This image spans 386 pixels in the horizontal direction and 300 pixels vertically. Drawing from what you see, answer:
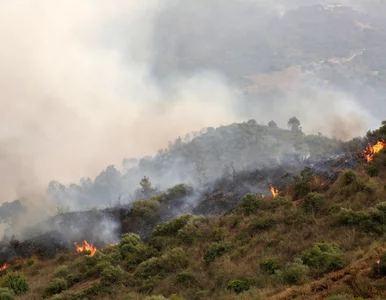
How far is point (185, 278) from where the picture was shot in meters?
24.0

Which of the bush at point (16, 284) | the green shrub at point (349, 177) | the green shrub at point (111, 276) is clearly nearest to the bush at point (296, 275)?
the green shrub at point (111, 276)

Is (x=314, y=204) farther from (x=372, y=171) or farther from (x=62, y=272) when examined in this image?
(x=62, y=272)

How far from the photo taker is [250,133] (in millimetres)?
118688

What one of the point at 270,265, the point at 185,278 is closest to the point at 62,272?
the point at 185,278

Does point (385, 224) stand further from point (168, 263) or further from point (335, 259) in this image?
point (168, 263)

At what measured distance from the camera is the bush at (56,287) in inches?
1096

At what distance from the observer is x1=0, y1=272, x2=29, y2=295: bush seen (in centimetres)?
2900

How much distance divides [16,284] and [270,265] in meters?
19.3

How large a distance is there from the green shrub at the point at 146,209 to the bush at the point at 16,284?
23.7 m

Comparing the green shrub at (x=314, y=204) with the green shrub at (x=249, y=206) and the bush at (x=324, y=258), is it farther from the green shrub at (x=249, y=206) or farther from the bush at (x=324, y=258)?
the bush at (x=324, y=258)

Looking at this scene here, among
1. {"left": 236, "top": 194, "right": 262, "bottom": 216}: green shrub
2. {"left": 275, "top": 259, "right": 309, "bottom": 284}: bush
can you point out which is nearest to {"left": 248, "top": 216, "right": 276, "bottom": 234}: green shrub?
{"left": 236, "top": 194, "right": 262, "bottom": 216}: green shrub

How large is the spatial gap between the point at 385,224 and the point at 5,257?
52622mm

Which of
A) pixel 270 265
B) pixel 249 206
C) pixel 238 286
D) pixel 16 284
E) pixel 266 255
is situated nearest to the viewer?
pixel 238 286

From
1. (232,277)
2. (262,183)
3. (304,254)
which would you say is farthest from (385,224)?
(262,183)
